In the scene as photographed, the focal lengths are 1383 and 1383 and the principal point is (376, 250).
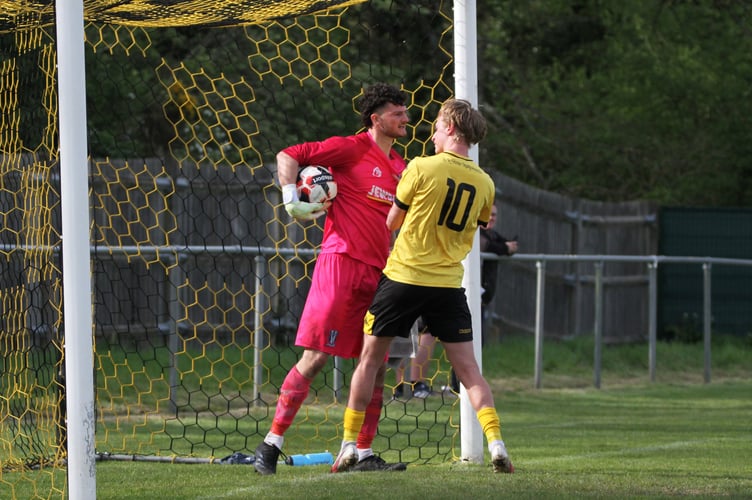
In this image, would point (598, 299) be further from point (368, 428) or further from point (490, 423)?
point (490, 423)

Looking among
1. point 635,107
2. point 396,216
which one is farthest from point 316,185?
point 635,107

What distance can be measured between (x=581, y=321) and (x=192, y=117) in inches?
245

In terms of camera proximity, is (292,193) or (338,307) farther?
(338,307)

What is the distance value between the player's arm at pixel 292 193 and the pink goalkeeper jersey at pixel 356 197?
65mm

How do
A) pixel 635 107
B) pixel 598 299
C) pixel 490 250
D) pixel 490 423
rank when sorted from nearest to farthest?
1. pixel 490 423
2. pixel 490 250
3. pixel 598 299
4. pixel 635 107

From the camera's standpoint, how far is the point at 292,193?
23.9 feet

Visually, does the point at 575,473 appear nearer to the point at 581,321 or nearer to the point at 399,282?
the point at 399,282

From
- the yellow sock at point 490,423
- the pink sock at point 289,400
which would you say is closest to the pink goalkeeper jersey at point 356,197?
the pink sock at point 289,400

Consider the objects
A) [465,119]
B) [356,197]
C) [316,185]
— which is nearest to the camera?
[465,119]

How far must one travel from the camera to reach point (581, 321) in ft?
63.5

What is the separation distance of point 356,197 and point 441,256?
2.22 ft

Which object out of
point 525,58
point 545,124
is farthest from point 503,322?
point 525,58

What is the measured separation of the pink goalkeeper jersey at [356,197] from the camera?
7.48 m

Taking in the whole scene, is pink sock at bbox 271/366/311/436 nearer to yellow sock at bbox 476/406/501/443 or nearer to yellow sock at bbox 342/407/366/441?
yellow sock at bbox 342/407/366/441
